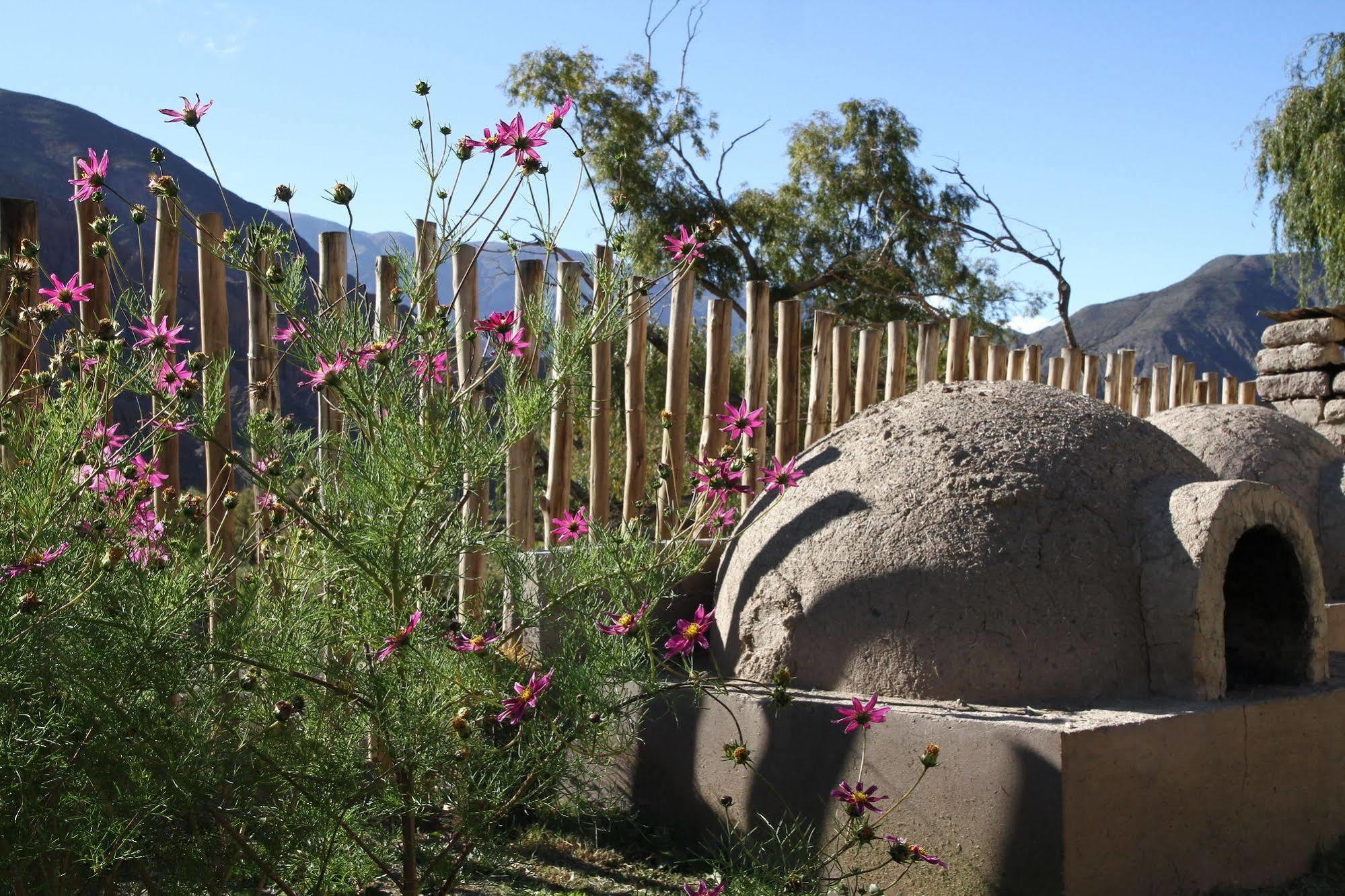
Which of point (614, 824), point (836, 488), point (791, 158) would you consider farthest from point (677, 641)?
point (791, 158)

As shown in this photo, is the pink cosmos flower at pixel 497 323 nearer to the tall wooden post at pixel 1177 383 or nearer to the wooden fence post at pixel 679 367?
the wooden fence post at pixel 679 367

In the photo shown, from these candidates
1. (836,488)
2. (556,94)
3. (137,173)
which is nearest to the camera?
(836,488)

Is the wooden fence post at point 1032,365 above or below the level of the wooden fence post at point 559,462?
above

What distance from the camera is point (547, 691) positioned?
3.15 m

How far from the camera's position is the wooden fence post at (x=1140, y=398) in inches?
410

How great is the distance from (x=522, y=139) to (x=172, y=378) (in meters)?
0.95

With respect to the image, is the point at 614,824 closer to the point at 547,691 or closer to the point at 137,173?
the point at 547,691

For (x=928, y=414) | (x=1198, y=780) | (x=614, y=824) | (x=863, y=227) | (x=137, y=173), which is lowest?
(x=614, y=824)

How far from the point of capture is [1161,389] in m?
10.9

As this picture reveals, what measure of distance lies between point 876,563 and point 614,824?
1.38m

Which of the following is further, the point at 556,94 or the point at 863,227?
the point at 863,227

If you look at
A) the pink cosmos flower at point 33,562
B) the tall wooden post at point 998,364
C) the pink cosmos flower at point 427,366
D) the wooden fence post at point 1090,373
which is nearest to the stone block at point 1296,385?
the wooden fence post at point 1090,373

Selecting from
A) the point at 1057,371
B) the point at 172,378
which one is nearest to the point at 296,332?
the point at 172,378

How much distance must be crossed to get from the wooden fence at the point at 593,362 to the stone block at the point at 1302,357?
3204mm
